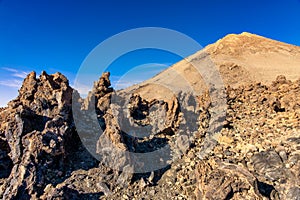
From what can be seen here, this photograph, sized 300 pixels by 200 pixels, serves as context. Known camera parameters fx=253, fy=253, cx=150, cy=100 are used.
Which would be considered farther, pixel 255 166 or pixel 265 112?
pixel 265 112

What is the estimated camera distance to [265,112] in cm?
955

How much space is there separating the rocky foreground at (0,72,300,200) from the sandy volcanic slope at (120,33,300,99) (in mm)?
21310

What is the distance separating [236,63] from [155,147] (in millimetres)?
39292

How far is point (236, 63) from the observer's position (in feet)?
144

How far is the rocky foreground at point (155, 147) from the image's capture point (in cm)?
609

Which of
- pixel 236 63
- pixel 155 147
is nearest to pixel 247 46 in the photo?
pixel 236 63

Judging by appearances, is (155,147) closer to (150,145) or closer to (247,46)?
(150,145)

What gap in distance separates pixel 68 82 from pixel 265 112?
7925mm

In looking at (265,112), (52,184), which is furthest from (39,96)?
(265,112)

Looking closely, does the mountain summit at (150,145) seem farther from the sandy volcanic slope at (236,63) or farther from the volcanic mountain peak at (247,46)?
the volcanic mountain peak at (247,46)

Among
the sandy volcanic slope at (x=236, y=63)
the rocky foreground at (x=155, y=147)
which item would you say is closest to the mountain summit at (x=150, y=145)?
the rocky foreground at (x=155, y=147)

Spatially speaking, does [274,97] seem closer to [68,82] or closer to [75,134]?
[75,134]

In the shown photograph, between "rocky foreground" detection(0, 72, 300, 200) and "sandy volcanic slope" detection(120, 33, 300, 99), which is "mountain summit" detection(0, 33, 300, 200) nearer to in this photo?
"rocky foreground" detection(0, 72, 300, 200)

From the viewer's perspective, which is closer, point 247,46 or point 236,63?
point 236,63
